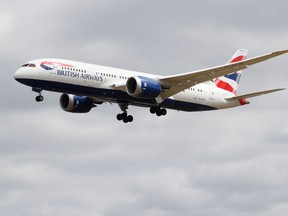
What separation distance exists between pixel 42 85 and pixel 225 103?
21.0 m

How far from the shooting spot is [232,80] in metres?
107

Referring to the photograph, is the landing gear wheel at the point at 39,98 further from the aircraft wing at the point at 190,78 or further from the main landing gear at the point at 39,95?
the aircraft wing at the point at 190,78

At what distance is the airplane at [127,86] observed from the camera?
9138 centimetres

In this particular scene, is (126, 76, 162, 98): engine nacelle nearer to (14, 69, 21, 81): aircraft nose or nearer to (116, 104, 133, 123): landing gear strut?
(116, 104, 133, 123): landing gear strut

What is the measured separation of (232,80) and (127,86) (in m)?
17.7

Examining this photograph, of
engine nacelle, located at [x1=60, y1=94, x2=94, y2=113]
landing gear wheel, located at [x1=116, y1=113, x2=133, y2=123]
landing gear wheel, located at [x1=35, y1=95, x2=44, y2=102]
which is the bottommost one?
landing gear wheel, located at [x1=35, y1=95, x2=44, y2=102]

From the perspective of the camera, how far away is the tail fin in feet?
345

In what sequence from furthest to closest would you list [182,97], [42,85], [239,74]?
[239,74]
[182,97]
[42,85]

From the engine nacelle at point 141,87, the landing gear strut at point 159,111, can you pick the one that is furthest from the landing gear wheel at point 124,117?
the engine nacelle at point 141,87

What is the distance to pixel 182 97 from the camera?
325 ft

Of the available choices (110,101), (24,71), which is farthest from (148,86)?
(24,71)

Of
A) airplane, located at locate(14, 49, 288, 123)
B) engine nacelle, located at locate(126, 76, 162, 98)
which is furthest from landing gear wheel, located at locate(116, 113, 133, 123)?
engine nacelle, located at locate(126, 76, 162, 98)

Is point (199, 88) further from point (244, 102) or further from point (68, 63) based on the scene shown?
point (68, 63)

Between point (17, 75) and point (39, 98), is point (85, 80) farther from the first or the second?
point (17, 75)
